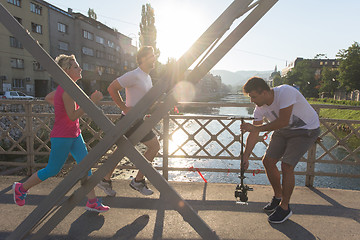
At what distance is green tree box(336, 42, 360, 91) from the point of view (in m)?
35.1

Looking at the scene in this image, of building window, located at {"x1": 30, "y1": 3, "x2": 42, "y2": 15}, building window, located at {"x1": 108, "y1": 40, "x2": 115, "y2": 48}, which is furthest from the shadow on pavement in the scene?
building window, located at {"x1": 108, "y1": 40, "x2": 115, "y2": 48}

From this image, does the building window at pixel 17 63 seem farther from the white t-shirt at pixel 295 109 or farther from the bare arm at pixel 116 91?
the white t-shirt at pixel 295 109

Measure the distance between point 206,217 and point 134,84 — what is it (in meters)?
1.88

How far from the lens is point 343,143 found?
4309 millimetres

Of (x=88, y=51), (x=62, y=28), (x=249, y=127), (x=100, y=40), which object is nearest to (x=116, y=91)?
(x=249, y=127)

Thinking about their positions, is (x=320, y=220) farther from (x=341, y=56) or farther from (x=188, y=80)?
(x=341, y=56)

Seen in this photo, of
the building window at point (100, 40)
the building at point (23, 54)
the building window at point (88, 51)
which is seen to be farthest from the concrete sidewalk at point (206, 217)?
the building window at point (100, 40)

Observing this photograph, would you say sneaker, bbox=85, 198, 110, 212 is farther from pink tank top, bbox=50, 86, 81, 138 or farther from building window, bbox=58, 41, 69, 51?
building window, bbox=58, 41, 69, 51

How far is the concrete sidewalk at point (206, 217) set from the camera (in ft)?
8.43

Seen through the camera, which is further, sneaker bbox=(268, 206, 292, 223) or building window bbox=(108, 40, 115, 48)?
building window bbox=(108, 40, 115, 48)

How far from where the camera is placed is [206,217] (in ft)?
9.62

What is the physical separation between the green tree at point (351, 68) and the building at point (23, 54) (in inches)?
1731

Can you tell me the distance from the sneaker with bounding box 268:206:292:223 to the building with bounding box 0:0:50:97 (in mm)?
31691

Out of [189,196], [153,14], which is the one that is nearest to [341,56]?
[153,14]
